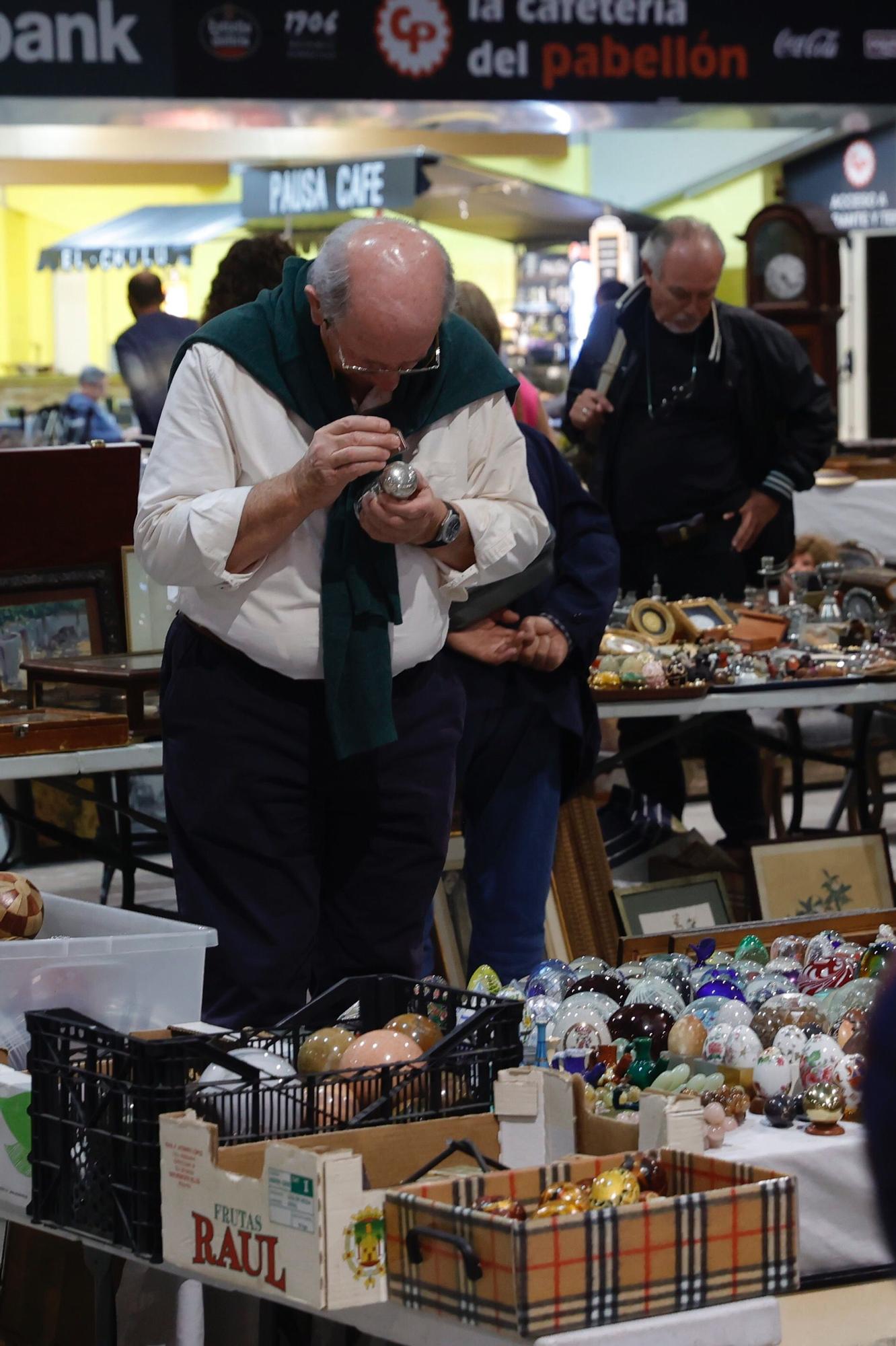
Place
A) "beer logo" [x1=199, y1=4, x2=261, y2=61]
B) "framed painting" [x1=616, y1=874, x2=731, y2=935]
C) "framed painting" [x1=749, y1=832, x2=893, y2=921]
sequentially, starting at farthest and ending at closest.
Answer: "beer logo" [x1=199, y1=4, x2=261, y2=61], "framed painting" [x1=749, y1=832, x2=893, y2=921], "framed painting" [x1=616, y1=874, x2=731, y2=935]

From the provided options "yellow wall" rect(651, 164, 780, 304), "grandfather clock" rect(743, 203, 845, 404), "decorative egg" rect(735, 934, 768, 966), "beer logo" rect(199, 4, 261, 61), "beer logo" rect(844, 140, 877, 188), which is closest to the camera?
"decorative egg" rect(735, 934, 768, 966)

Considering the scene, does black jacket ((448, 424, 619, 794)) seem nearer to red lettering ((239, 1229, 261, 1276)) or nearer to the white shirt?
the white shirt

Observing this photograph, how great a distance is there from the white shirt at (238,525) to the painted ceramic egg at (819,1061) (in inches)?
27.5

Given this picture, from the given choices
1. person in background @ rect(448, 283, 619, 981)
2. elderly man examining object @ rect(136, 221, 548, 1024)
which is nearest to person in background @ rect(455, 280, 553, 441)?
person in background @ rect(448, 283, 619, 981)

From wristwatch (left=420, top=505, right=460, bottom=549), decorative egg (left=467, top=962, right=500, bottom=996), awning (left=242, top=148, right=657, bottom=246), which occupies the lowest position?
decorative egg (left=467, top=962, right=500, bottom=996)

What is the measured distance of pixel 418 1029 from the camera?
1953mm

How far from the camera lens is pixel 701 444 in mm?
4836

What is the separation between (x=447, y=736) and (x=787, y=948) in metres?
0.61

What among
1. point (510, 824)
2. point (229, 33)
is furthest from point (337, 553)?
point (229, 33)

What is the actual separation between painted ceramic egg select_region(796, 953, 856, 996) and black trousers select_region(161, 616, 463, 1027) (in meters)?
0.50

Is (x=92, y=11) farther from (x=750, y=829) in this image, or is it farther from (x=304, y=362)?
(x=304, y=362)

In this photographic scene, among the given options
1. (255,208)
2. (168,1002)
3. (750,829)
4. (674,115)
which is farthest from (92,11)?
(255,208)

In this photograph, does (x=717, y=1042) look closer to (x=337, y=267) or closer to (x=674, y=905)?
(x=337, y=267)

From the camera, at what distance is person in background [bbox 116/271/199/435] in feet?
18.0
